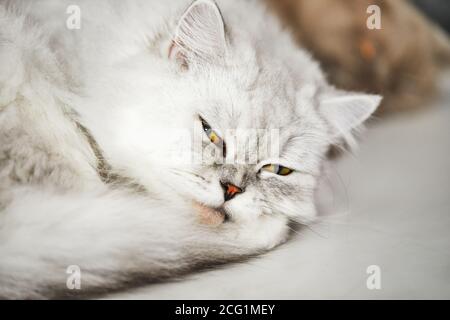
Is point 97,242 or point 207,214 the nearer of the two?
point 97,242

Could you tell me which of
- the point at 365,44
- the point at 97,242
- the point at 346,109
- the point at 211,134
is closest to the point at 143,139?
the point at 211,134

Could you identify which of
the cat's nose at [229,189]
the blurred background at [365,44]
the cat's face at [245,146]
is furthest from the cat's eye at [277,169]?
the blurred background at [365,44]

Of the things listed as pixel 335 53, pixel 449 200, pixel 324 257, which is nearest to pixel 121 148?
pixel 324 257

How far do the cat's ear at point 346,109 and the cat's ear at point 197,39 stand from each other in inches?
13.5

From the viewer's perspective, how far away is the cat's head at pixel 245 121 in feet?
3.49

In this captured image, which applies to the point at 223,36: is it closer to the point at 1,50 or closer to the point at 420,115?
the point at 1,50

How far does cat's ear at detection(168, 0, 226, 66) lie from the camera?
112 cm

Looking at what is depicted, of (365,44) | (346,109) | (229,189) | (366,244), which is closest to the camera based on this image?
(229,189)

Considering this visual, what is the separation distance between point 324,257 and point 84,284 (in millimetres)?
547

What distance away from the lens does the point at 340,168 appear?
1589mm

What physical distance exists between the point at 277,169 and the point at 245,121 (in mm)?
166

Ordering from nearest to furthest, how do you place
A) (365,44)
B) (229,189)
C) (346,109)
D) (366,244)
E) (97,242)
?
1. (97,242)
2. (229,189)
3. (366,244)
4. (346,109)
5. (365,44)

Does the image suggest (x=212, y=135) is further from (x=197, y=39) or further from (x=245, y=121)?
(x=197, y=39)

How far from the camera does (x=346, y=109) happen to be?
4.31 ft
